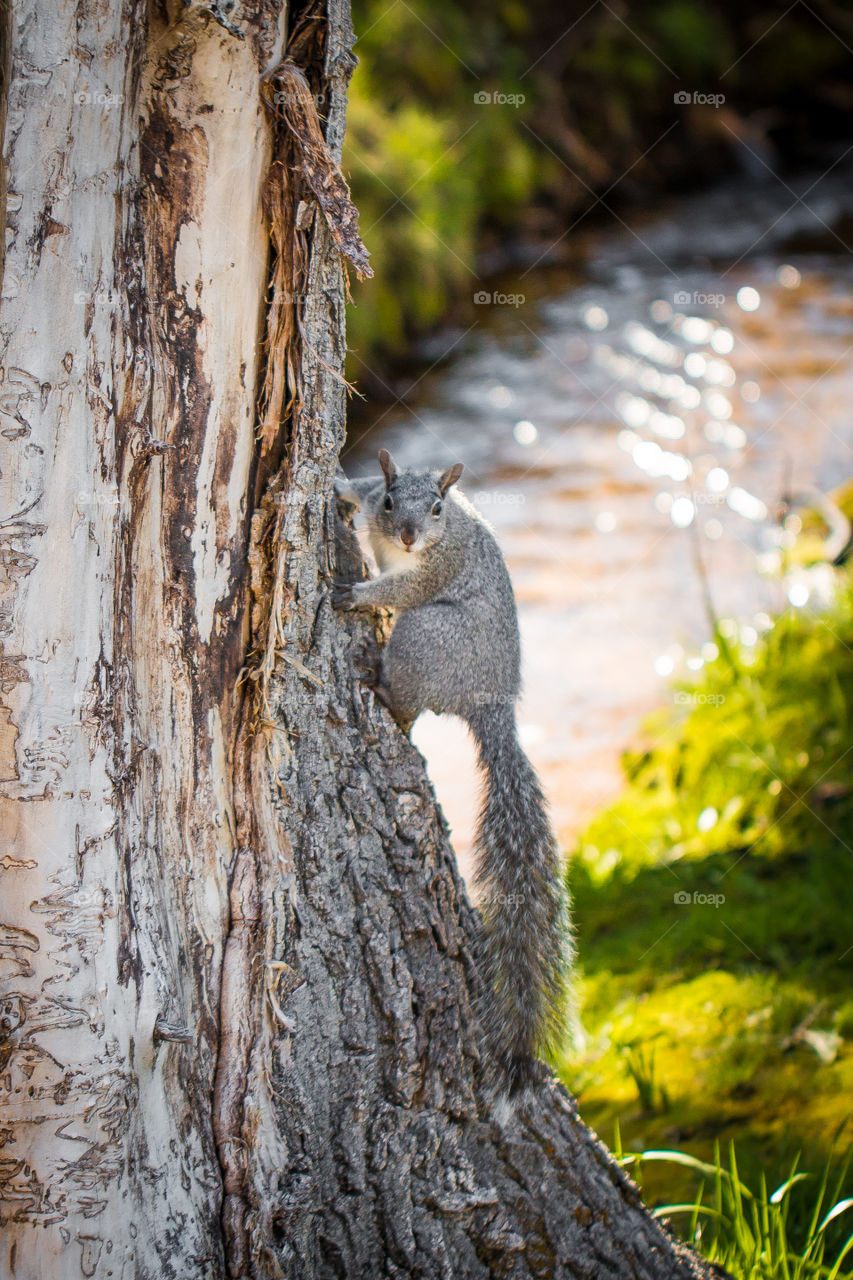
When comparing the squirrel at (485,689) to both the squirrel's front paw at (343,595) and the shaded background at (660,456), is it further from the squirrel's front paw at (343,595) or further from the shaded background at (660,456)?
the shaded background at (660,456)

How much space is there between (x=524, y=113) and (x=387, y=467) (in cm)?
962

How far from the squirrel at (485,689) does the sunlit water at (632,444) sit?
1.67m

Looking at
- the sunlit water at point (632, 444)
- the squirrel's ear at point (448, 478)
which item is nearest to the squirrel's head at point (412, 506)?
the squirrel's ear at point (448, 478)

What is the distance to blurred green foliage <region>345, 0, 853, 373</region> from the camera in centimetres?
801

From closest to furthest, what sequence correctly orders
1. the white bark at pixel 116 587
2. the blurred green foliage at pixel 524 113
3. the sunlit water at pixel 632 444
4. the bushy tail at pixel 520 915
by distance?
1. the white bark at pixel 116 587
2. the bushy tail at pixel 520 915
3. the sunlit water at pixel 632 444
4. the blurred green foliage at pixel 524 113

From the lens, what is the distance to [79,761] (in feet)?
4.99

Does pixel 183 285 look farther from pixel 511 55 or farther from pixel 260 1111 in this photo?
pixel 511 55

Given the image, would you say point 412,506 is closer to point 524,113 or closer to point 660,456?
point 660,456

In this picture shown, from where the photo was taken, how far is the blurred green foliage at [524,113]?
315 inches

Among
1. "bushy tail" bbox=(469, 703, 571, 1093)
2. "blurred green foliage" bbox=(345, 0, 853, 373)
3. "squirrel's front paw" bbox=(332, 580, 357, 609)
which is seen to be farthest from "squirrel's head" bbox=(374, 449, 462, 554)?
"blurred green foliage" bbox=(345, 0, 853, 373)

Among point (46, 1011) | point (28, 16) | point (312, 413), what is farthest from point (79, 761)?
point (28, 16)

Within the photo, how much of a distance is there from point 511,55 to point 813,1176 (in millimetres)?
11600

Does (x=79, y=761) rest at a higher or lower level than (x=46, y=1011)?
higher

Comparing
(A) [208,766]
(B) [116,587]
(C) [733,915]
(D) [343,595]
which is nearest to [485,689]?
(D) [343,595]
